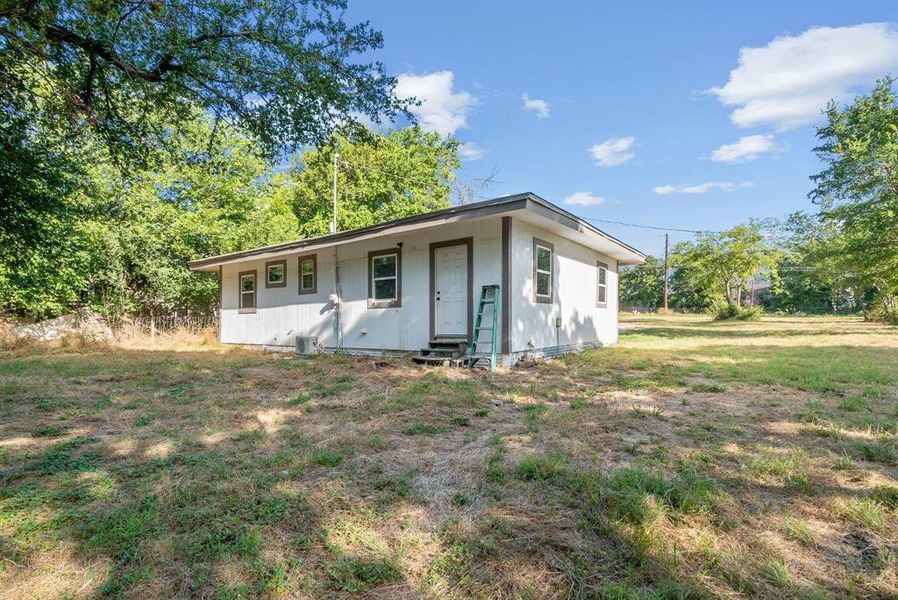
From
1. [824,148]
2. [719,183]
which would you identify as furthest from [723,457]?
[719,183]

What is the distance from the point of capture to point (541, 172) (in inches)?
880

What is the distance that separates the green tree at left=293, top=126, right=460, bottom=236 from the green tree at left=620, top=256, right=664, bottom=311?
26.4 metres

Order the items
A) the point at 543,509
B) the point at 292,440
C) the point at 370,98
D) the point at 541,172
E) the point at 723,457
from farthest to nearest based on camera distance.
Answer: the point at 541,172, the point at 370,98, the point at 292,440, the point at 723,457, the point at 543,509

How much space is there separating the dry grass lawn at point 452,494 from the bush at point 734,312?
20.9 meters

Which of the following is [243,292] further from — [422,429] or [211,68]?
[422,429]

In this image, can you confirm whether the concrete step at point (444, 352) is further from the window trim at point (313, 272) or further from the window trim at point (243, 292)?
the window trim at point (243, 292)

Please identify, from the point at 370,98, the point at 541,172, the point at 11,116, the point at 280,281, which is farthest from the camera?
the point at 541,172

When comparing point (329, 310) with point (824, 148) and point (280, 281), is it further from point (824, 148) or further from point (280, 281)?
point (824, 148)

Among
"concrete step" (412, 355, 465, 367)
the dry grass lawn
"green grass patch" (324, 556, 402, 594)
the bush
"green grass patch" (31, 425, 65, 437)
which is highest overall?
the bush

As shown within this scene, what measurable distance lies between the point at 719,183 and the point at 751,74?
17.5m

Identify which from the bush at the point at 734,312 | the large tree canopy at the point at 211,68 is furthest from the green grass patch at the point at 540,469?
the bush at the point at 734,312

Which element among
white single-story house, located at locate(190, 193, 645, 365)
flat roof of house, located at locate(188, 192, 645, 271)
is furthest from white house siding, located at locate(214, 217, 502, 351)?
flat roof of house, located at locate(188, 192, 645, 271)

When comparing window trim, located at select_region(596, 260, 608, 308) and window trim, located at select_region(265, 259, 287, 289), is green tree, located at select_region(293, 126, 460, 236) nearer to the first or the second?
window trim, located at select_region(265, 259, 287, 289)

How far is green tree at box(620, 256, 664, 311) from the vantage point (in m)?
42.2
